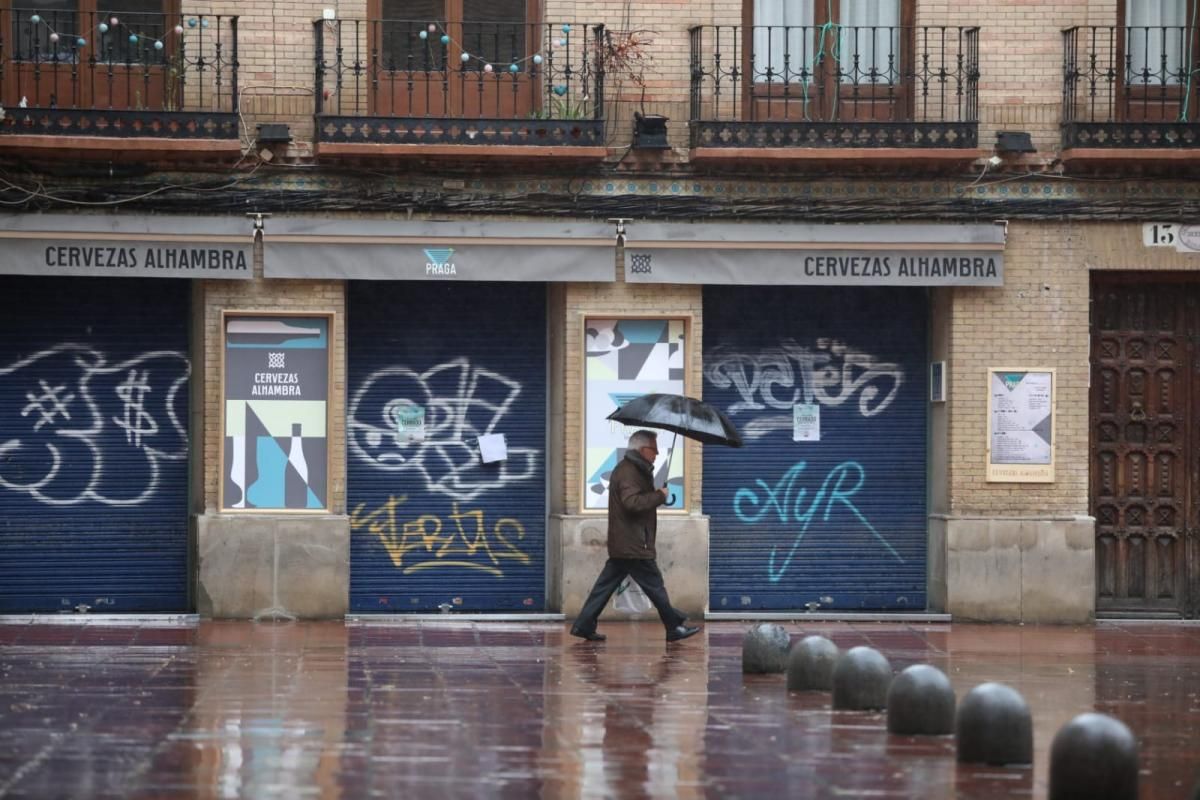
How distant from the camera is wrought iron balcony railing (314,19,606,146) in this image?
17750 millimetres

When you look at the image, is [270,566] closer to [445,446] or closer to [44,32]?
[445,446]

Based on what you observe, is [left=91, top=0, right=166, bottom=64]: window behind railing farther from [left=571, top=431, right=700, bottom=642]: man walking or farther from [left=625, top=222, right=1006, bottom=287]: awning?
[left=571, top=431, right=700, bottom=642]: man walking

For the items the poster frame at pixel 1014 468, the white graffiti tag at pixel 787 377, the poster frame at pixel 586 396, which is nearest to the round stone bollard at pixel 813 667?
the poster frame at pixel 586 396

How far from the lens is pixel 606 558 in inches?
715

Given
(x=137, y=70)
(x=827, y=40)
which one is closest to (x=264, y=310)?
(x=137, y=70)

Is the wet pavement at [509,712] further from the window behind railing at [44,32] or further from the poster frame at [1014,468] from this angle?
the window behind railing at [44,32]

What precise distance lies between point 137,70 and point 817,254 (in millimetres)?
6133

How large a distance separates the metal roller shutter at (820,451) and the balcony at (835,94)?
5.01ft

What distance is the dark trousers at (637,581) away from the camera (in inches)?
630

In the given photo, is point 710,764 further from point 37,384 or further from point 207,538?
point 37,384

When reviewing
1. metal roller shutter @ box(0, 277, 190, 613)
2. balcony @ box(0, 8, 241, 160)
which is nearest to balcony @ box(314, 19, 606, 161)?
balcony @ box(0, 8, 241, 160)

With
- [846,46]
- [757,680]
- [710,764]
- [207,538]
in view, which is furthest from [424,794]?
[846,46]

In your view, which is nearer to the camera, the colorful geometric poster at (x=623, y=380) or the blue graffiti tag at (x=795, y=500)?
the colorful geometric poster at (x=623, y=380)

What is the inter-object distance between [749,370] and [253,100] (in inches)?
199
